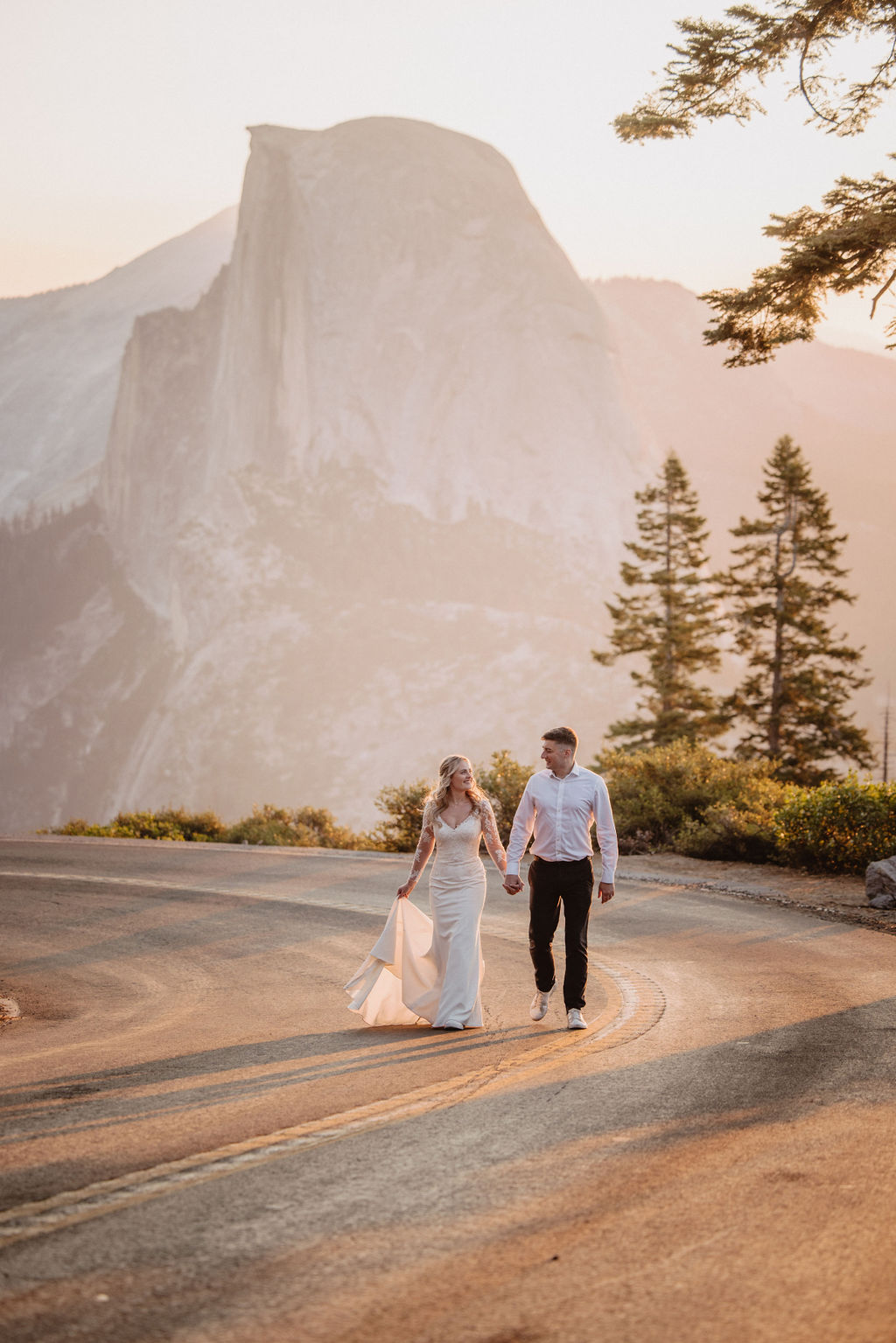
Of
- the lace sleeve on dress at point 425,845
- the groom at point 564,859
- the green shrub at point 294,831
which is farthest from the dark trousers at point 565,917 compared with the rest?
the green shrub at point 294,831

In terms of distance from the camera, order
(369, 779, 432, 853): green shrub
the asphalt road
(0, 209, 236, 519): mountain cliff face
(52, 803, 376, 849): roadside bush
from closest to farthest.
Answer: the asphalt road → (369, 779, 432, 853): green shrub → (52, 803, 376, 849): roadside bush → (0, 209, 236, 519): mountain cliff face

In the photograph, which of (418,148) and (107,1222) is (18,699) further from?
(107,1222)

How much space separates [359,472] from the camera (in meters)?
102

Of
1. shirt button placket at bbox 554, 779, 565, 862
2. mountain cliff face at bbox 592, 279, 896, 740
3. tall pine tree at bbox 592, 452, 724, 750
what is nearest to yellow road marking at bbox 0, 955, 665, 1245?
shirt button placket at bbox 554, 779, 565, 862

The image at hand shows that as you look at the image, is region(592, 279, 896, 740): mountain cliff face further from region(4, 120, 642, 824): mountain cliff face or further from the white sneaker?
the white sneaker

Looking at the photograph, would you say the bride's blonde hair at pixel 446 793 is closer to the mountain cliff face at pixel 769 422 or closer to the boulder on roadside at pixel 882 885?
the boulder on roadside at pixel 882 885

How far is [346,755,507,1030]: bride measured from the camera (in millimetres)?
8312

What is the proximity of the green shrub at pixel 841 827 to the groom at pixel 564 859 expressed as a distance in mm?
9708

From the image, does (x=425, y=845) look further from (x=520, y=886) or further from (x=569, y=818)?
(x=569, y=818)

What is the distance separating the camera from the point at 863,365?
7343 inches

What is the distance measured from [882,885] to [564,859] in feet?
25.0

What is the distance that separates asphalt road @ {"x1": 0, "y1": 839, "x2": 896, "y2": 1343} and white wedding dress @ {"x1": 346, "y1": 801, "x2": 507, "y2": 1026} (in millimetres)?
244

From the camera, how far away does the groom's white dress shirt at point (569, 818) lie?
8.34 meters

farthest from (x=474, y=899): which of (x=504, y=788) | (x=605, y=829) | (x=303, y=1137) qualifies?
(x=504, y=788)
